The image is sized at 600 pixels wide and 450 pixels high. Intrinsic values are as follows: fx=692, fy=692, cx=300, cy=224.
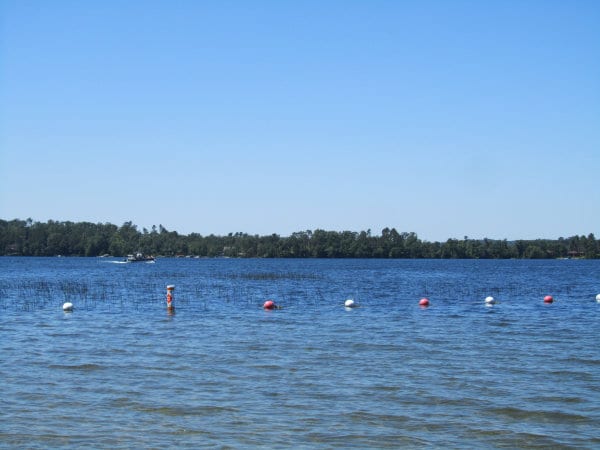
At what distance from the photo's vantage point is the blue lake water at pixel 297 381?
14.2m

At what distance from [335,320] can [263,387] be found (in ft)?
58.8

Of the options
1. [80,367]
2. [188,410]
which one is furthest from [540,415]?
[80,367]

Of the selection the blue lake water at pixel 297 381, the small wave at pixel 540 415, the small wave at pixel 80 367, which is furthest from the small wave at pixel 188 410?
the small wave at pixel 540 415

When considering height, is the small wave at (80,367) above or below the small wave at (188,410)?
above

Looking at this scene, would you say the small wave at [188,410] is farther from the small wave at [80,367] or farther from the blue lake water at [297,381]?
the small wave at [80,367]

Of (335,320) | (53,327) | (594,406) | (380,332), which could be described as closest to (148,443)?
(594,406)

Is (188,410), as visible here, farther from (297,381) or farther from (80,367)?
(80,367)

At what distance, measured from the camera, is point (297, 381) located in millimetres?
19266

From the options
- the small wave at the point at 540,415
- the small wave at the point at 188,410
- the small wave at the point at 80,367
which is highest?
the small wave at the point at 80,367

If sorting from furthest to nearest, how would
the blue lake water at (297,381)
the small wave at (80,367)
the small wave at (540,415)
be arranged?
the small wave at (80,367), the small wave at (540,415), the blue lake water at (297,381)

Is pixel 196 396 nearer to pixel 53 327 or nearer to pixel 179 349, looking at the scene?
pixel 179 349

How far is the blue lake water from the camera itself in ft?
46.7

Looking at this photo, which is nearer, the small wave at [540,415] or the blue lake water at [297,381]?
the blue lake water at [297,381]

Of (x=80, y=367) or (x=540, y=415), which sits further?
(x=80, y=367)
